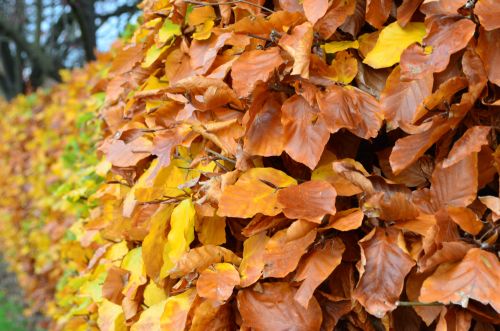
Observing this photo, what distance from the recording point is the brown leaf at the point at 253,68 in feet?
3.66

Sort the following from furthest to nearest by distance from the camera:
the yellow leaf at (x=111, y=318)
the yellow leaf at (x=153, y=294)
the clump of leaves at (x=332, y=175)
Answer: the yellow leaf at (x=111, y=318) < the yellow leaf at (x=153, y=294) < the clump of leaves at (x=332, y=175)

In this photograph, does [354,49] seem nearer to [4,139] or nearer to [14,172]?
[14,172]

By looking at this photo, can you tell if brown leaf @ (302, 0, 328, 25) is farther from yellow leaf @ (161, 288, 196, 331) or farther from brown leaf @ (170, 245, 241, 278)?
yellow leaf @ (161, 288, 196, 331)

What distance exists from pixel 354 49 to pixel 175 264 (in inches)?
23.7

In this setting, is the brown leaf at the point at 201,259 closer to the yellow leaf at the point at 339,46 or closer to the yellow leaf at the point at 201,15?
the yellow leaf at the point at 339,46

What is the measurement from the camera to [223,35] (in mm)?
1307

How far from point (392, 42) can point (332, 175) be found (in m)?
0.29

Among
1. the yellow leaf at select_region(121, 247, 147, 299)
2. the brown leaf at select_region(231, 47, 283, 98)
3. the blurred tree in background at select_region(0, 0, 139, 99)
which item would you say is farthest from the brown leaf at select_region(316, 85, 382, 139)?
the blurred tree in background at select_region(0, 0, 139, 99)

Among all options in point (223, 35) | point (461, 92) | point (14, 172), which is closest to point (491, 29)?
point (461, 92)

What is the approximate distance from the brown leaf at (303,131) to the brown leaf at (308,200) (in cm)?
5

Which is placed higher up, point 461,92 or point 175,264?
point 461,92

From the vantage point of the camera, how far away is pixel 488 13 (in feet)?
3.15

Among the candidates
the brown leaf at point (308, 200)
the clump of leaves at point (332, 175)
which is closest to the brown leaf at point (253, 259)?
the clump of leaves at point (332, 175)

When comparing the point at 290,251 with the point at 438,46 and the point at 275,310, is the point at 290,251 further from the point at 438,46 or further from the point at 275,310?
the point at 438,46
